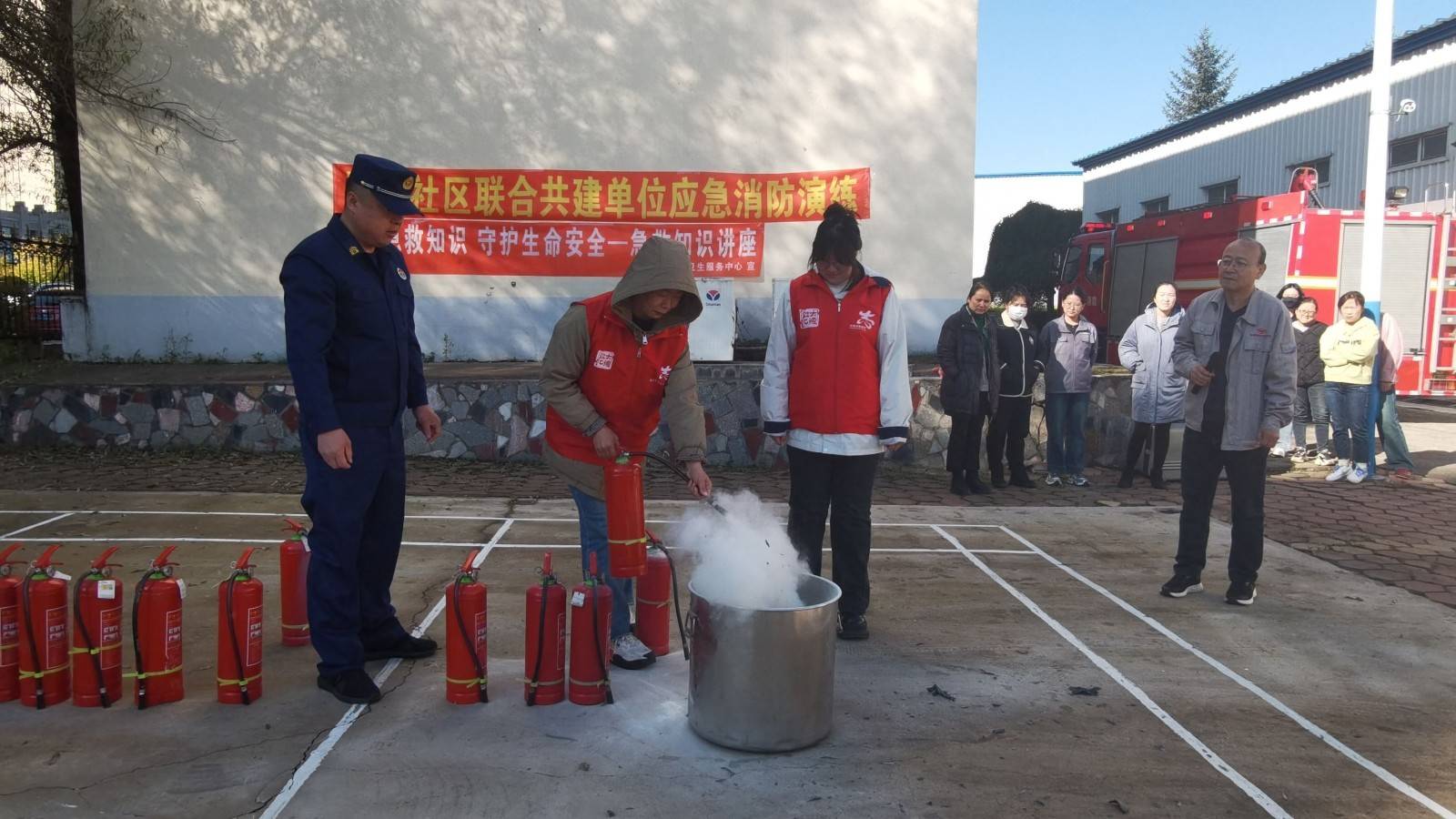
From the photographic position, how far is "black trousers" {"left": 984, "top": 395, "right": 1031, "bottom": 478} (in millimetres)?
9789

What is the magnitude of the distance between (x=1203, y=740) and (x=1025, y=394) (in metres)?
6.12

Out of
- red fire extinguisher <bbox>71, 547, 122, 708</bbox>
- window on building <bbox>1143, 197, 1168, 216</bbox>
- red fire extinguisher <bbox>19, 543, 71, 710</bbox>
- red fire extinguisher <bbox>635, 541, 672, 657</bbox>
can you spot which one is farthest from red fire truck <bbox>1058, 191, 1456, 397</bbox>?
red fire extinguisher <bbox>19, 543, 71, 710</bbox>

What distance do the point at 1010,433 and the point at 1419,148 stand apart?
15.5 m

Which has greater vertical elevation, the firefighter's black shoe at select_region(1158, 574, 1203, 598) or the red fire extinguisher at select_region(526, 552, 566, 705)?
the red fire extinguisher at select_region(526, 552, 566, 705)

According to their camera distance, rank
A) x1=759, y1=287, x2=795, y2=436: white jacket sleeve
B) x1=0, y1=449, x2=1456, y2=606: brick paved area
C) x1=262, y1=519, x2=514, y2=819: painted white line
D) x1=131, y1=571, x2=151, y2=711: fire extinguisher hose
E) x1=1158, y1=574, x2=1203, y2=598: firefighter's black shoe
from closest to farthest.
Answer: x1=262, y1=519, x2=514, y2=819: painted white line < x1=131, y1=571, x2=151, y2=711: fire extinguisher hose < x1=759, y1=287, x2=795, y2=436: white jacket sleeve < x1=1158, y1=574, x2=1203, y2=598: firefighter's black shoe < x1=0, y1=449, x2=1456, y2=606: brick paved area

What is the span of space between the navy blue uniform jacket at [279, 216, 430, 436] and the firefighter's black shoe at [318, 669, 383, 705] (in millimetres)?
1038

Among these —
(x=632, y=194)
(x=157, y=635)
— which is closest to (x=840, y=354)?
(x=157, y=635)

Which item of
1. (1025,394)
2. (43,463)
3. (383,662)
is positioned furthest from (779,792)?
(43,463)

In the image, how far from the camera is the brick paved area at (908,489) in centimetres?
774

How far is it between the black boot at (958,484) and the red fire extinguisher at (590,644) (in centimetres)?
608

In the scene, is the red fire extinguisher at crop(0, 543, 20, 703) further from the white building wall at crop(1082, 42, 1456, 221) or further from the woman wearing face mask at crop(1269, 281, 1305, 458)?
the white building wall at crop(1082, 42, 1456, 221)

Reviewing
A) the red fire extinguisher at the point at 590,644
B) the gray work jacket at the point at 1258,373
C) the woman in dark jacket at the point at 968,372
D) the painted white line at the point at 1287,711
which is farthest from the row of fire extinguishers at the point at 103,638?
the woman in dark jacket at the point at 968,372

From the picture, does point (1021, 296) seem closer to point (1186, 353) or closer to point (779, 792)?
point (1186, 353)

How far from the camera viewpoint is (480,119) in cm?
1260
